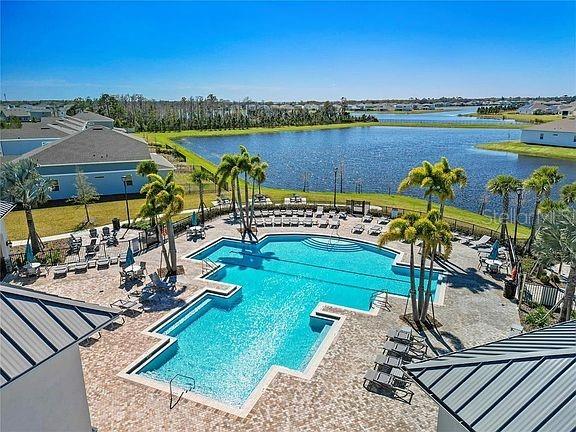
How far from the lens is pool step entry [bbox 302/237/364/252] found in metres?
24.7

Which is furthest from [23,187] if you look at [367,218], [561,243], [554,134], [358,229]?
[554,134]

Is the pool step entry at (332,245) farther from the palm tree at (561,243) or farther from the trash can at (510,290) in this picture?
the palm tree at (561,243)

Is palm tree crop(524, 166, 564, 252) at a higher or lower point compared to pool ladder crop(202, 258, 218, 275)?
higher

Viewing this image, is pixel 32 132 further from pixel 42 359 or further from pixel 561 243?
pixel 561 243

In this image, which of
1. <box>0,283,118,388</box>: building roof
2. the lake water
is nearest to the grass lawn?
the lake water

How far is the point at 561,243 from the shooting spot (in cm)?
1391

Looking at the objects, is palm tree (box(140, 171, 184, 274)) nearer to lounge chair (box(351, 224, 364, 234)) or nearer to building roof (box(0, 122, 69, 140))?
lounge chair (box(351, 224, 364, 234))

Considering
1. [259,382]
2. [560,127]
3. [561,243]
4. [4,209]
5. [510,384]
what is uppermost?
[560,127]

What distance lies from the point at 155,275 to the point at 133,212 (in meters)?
14.4

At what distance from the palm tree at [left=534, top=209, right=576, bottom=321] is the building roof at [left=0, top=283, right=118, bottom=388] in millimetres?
14139

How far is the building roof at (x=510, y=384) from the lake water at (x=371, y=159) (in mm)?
33298

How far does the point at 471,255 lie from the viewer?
2275 cm

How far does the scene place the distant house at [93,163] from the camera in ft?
116

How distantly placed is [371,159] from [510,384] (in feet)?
204
